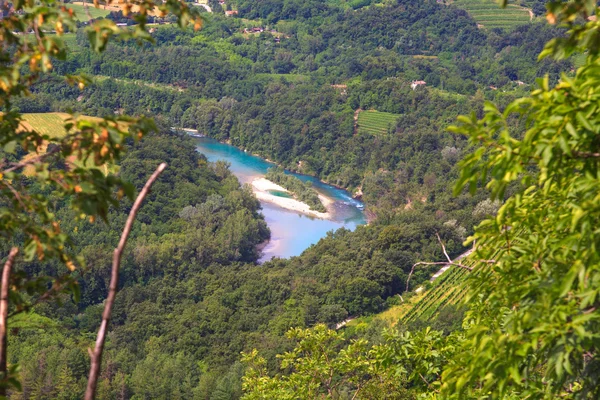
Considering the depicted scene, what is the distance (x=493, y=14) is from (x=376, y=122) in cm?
3306

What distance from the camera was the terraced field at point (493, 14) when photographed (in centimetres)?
8469

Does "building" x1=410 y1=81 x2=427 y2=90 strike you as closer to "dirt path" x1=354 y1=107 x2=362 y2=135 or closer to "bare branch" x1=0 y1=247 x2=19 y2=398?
"dirt path" x1=354 y1=107 x2=362 y2=135

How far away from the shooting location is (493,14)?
87.3 metres

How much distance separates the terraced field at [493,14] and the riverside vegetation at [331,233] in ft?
7.06

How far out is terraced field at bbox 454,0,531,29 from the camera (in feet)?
278

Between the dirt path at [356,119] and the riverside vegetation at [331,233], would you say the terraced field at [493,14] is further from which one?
the dirt path at [356,119]

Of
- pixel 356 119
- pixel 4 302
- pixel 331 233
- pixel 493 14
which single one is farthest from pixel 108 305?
pixel 493 14

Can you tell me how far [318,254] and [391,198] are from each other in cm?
1378

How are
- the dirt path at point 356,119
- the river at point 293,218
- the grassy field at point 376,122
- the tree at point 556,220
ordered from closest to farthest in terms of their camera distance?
the tree at point 556,220, the river at point 293,218, the grassy field at point 376,122, the dirt path at point 356,119

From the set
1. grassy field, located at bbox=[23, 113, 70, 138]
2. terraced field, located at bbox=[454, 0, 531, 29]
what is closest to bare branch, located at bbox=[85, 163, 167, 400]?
grassy field, located at bbox=[23, 113, 70, 138]

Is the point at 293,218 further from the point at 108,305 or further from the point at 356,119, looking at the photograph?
the point at 108,305

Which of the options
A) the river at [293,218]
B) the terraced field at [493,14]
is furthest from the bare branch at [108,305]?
the terraced field at [493,14]

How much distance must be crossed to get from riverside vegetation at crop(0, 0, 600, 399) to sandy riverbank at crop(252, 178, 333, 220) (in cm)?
269

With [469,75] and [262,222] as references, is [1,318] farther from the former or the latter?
[469,75]
